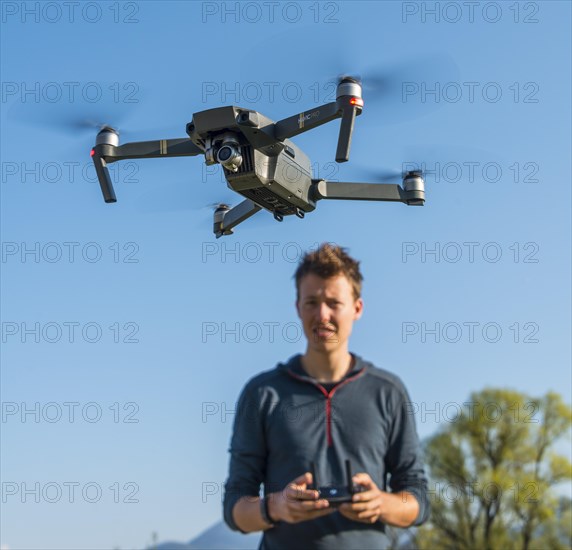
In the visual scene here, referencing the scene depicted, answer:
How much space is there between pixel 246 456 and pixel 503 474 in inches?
1341

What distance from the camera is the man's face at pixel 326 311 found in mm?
2904

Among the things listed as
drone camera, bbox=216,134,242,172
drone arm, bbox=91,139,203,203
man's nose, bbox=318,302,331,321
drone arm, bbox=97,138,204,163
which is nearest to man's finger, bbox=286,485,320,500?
man's nose, bbox=318,302,331,321

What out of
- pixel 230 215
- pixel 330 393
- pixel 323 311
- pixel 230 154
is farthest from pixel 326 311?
pixel 230 215

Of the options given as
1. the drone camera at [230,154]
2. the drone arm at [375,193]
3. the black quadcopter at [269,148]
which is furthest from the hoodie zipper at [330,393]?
the drone arm at [375,193]

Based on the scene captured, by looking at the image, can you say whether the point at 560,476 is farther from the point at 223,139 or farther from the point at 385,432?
the point at 385,432

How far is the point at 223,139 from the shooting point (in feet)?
42.4

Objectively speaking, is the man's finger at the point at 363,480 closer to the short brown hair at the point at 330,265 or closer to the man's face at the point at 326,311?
the man's face at the point at 326,311

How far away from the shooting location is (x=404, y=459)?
2900 mm

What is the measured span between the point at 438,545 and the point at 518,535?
3266mm

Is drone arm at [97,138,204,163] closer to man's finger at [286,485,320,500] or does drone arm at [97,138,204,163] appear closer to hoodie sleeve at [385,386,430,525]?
hoodie sleeve at [385,386,430,525]

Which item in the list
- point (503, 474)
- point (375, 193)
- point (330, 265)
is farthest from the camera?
point (503, 474)

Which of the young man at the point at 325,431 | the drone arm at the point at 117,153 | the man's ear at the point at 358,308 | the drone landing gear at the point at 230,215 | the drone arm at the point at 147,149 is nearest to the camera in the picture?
the young man at the point at 325,431

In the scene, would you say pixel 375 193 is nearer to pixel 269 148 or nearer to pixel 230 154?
pixel 269 148

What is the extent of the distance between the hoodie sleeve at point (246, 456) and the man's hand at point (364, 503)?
0.37 metres
